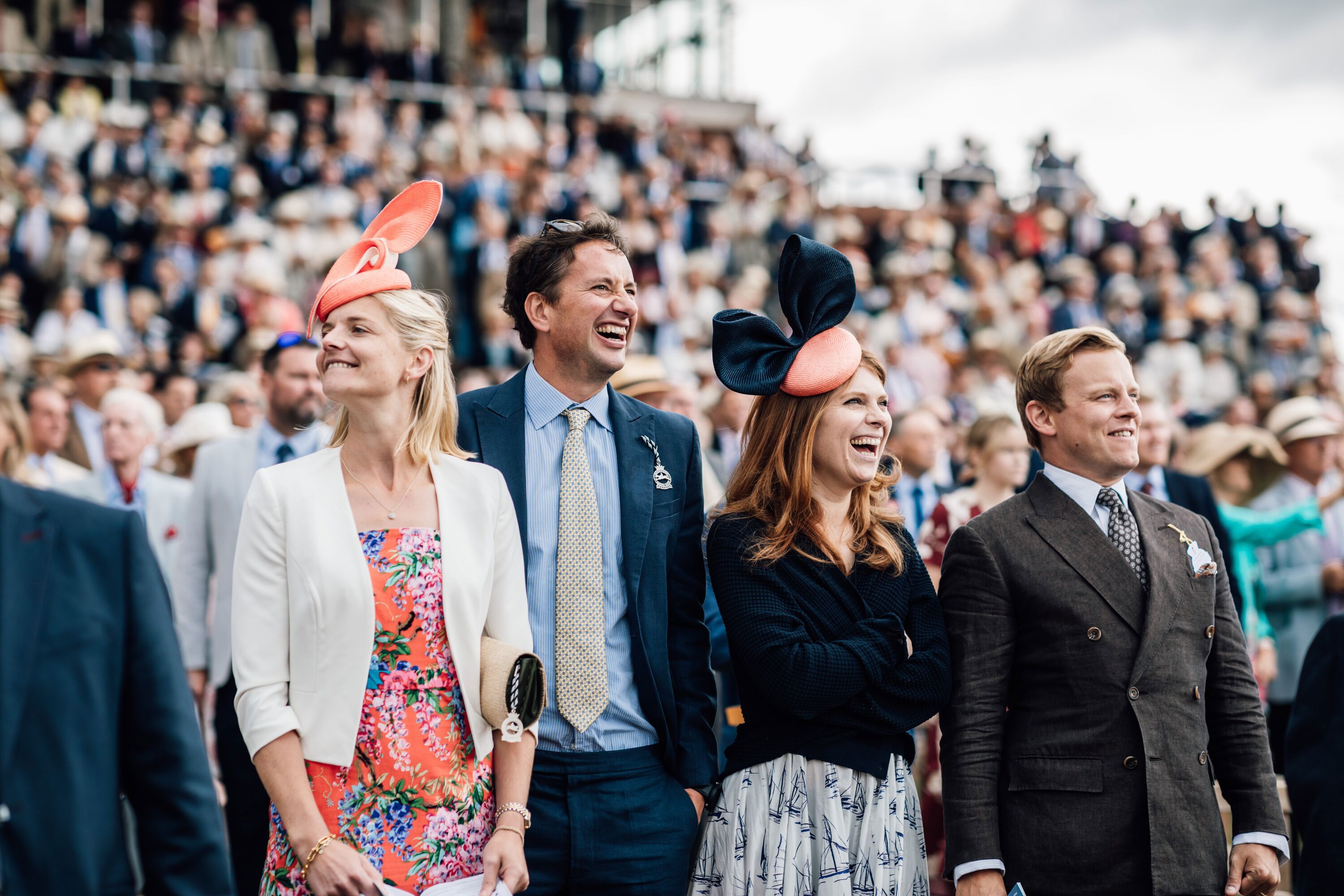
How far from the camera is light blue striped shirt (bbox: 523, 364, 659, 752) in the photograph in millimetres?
3045

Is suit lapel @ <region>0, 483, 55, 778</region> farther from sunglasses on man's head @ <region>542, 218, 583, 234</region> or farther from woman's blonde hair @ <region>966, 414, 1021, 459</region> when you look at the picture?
woman's blonde hair @ <region>966, 414, 1021, 459</region>

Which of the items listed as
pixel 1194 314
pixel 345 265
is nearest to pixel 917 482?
pixel 345 265

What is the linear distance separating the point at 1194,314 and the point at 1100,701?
41.6 ft

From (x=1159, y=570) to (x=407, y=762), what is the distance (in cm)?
183

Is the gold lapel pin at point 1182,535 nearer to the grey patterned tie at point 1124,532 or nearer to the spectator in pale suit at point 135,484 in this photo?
the grey patterned tie at point 1124,532

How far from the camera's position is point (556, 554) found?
3115mm

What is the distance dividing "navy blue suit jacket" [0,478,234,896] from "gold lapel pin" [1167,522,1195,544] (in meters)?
2.35

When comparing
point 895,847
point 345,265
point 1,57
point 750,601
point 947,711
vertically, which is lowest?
point 895,847

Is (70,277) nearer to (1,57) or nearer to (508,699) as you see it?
(1,57)

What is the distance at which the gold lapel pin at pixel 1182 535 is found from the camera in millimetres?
3191

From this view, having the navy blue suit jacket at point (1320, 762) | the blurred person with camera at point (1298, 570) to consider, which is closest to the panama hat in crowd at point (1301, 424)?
the blurred person with camera at point (1298, 570)

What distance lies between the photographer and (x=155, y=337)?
1002 centimetres

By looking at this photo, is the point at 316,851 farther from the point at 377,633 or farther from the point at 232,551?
the point at 232,551

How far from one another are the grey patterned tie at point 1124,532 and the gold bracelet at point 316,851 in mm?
1959
